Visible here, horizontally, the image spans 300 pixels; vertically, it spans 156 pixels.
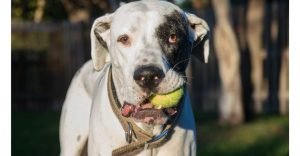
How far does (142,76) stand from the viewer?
4.66 m

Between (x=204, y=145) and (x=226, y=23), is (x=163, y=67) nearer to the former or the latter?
(x=204, y=145)

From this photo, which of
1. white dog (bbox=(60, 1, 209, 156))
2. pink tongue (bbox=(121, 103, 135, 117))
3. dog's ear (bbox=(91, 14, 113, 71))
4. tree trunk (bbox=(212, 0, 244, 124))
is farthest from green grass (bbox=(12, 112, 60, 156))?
pink tongue (bbox=(121, 103, 135, 117))

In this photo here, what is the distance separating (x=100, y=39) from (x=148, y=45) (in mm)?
636

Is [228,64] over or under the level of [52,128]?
over

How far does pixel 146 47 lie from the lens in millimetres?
4812

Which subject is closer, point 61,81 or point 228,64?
point 228,64

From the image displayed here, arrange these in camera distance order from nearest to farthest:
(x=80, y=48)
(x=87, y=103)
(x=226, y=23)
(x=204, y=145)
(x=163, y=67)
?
(x=163, y=67), (x=87, y=103), (x=204, y=145), (x=226, y=23), (x=80, y=48)

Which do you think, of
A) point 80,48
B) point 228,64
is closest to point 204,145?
point 228,64

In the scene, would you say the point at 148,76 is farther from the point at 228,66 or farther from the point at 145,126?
the point at 228,66

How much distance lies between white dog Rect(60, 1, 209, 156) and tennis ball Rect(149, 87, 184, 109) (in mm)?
32

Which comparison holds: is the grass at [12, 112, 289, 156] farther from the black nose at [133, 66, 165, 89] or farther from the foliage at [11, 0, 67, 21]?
the black nose at [133, 66, 165, 89]

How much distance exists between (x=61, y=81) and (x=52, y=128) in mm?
5094

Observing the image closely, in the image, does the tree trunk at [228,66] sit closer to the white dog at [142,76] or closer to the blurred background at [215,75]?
the blurred background at [215,75]

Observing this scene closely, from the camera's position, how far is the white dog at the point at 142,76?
15.6ft
